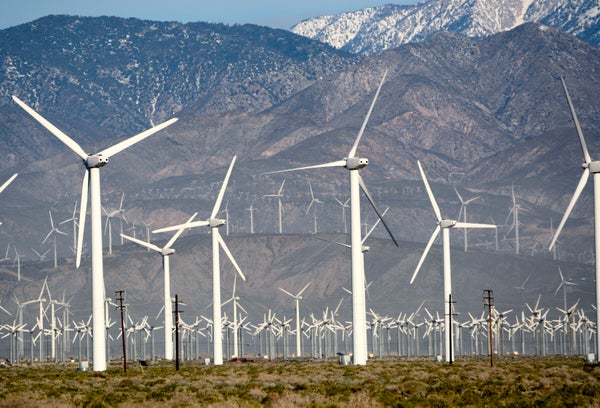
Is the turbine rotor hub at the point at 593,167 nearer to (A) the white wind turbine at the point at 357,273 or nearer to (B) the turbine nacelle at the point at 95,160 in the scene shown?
(A) the white wind turbine at the point at 357,273

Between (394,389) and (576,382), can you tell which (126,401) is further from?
(576,382)

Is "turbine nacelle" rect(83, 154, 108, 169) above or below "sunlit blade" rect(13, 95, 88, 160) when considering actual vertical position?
below

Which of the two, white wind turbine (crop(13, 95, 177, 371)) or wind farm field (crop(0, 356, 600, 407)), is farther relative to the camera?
white wind turbine (crop(13, 95, 177, 371))

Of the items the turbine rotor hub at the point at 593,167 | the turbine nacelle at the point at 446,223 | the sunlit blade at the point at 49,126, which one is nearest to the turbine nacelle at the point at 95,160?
the sunlit blade at the point at 49,126

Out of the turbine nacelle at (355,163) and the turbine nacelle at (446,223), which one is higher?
the turbine nacelle at (355,163)

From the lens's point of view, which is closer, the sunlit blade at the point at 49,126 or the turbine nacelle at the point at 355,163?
the sunlit blade at the point at 49,126

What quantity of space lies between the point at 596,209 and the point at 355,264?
2296 centimetres

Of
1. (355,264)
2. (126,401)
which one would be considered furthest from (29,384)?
(355,264)

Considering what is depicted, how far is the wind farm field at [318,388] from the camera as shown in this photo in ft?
219

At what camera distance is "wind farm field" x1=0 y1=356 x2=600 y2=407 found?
66.7m

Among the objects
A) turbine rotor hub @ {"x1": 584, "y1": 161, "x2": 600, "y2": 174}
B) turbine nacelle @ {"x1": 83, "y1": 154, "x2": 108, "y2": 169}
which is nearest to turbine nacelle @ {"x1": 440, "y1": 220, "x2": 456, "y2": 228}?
turbine rotor hub @ {"x1": 584, "y1": 161, "x2": 600, "y2": 174}

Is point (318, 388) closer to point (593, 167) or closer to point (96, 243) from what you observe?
point (96, 243)

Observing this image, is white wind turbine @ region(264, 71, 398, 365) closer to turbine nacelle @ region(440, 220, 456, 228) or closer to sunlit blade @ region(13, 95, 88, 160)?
sunlit blade @ region(13, 95, 88, 160)

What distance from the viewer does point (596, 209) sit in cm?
11156
